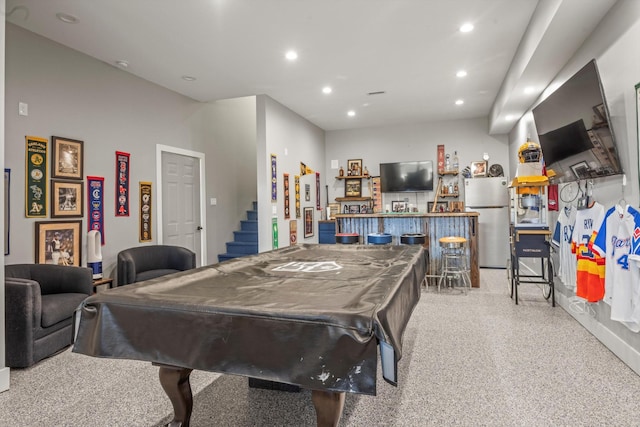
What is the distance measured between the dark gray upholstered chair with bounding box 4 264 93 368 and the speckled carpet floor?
130mm

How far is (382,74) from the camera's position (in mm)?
4922

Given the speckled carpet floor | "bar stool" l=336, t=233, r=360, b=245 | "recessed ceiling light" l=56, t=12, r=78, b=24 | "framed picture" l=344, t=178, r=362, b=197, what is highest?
"recessed ceiling light" l=56, t=12, r=78, b=24

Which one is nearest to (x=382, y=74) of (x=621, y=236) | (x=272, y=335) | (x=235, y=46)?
(x=235, y=46)

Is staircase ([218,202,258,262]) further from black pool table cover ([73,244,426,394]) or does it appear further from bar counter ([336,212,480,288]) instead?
black pool table cover ([73,244,426,394])

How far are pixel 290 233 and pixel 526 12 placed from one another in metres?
4.43

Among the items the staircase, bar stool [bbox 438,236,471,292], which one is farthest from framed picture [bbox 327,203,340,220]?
bar stool [bbox 438,236,471,292]

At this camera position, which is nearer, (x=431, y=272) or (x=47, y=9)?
(x=47, y=9)

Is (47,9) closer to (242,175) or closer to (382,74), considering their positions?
(382,74)

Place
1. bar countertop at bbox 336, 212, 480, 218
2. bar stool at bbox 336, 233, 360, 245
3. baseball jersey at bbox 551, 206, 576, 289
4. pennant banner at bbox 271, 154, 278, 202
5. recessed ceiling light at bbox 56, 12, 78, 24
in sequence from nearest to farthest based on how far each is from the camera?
recessed ceiling light at bbox 56, 12, 78, 24 → baseball jersey at bbox 551, 206, 576, 289 → bar stool at bbox 336, 233, 360, 245 → bar countertop at bbox 336, 212, 480, 218 → pennant banner at bbox 271, 154, 278, 202

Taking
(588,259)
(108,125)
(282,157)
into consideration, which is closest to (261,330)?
(588,259)

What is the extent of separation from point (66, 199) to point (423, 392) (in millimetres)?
3960

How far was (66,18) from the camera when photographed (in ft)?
10.9

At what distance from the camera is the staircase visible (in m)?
6.35

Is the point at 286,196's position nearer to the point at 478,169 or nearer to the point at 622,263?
the point at 478,169
